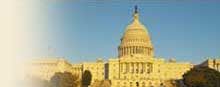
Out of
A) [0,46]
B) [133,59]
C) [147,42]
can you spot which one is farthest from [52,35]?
[147,42]

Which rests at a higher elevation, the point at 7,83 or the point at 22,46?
the point at 22,46

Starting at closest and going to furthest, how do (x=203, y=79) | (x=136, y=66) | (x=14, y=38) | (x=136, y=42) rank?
(x=14, y=38) → (x=203, y=79) → (x=136, y=66) → (x=136, y=42)

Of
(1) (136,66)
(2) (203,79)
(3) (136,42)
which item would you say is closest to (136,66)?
(1) (136,66)

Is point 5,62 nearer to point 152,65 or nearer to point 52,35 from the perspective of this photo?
point 52,35

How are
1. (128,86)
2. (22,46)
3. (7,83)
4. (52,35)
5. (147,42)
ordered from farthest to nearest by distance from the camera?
1. (147,42)
2. (128,86)
3. (52,35)
4. (22,46)
5. (7,83)

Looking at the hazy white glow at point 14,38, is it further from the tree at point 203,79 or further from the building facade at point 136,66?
the building facade at point 136,66

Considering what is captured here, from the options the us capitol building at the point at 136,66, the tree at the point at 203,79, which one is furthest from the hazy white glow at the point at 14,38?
the us capitol building at the point at 136,66

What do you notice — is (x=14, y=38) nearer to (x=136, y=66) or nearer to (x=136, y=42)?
(x=136, y=66)
